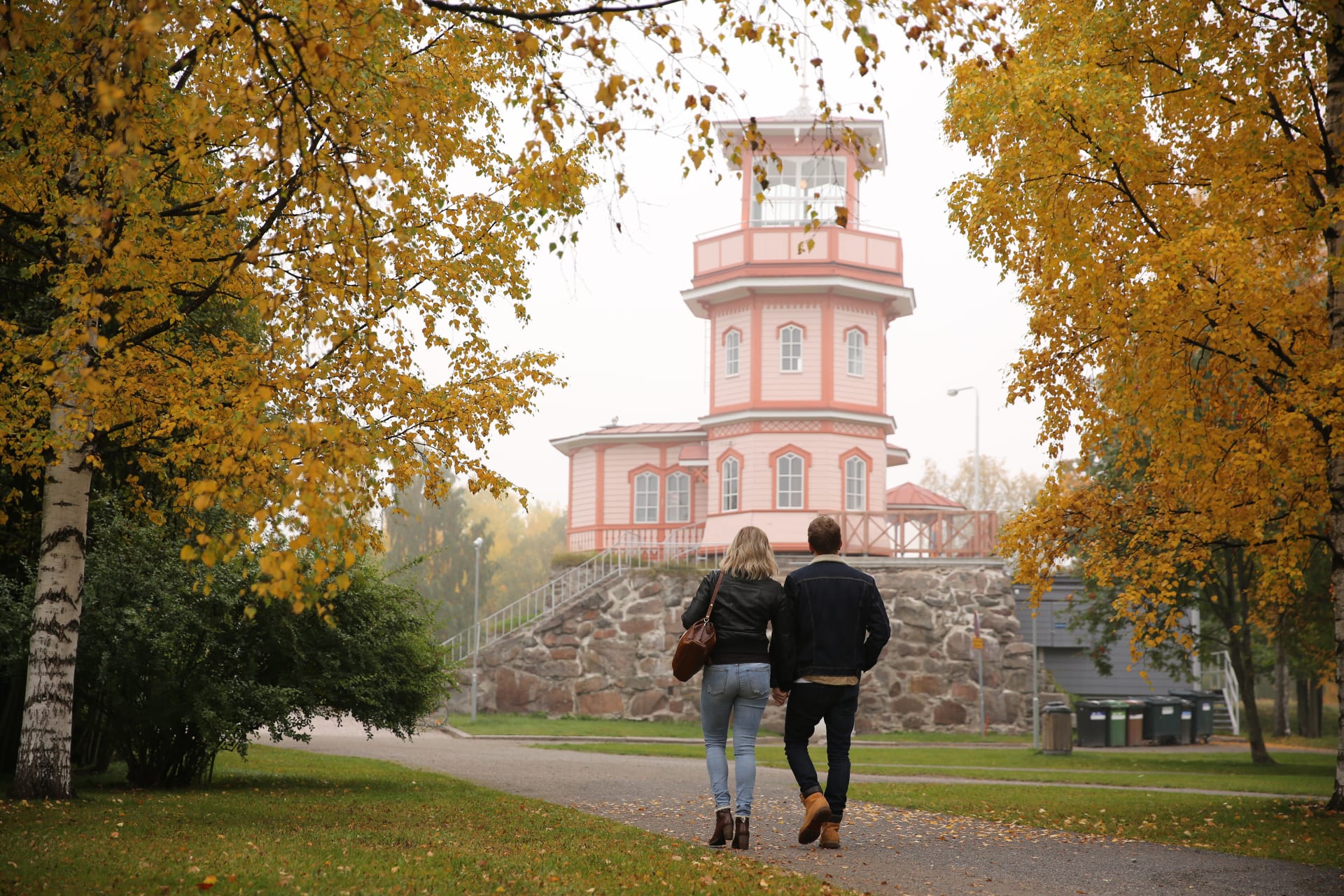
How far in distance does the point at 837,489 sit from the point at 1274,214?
22.9m

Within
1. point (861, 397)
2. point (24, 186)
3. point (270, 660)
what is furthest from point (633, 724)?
point (24, 186)

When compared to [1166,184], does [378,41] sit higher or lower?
lower

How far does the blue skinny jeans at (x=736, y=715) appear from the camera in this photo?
7.73m

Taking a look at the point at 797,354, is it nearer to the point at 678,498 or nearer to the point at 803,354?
the point at 803,354

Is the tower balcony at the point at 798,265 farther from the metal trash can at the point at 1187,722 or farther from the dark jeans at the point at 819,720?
the dark jeans at the point at 819,720

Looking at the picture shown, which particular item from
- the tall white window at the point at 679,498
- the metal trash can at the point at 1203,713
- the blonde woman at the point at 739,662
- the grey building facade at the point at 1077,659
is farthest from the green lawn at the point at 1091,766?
the tall white window at the point at 679,498

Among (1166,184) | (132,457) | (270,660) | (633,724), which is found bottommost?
(633,724)

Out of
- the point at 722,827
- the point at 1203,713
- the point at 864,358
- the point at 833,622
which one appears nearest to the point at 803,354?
the point at 864,358

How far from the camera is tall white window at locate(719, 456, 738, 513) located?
34594 millimetres

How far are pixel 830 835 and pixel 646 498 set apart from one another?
31.2m

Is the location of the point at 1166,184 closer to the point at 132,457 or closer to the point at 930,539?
the point at 132,457

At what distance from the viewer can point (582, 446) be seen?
40562 mm

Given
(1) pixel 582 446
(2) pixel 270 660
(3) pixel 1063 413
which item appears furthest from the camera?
(1) pixel 582 446

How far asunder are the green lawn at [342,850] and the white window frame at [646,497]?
2786cm
